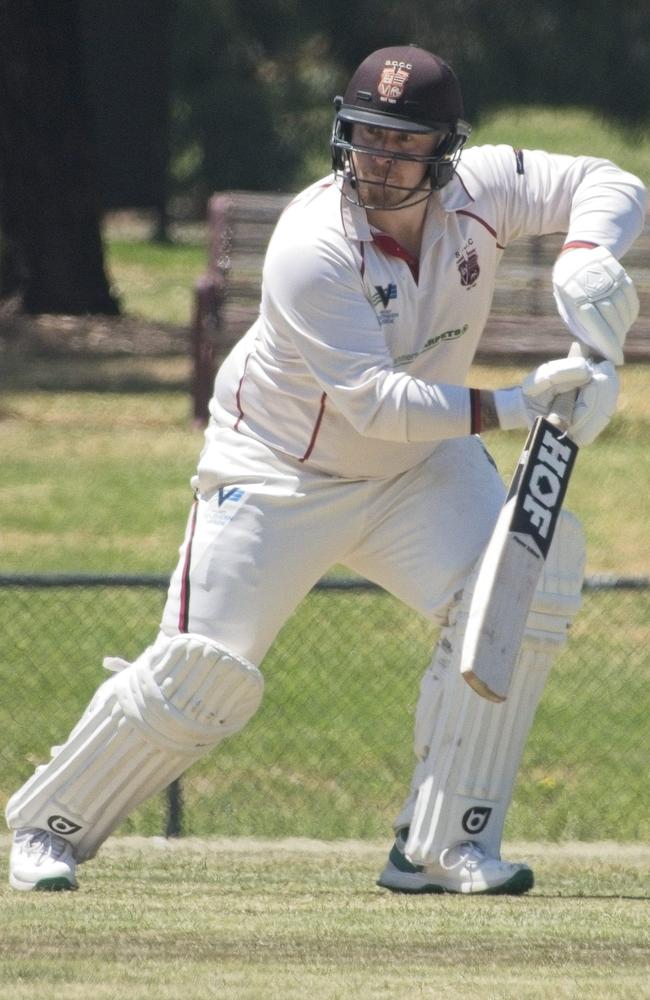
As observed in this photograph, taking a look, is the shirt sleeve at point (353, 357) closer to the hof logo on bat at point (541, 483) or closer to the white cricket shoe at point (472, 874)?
the hof logo on bat at point (541, 483)

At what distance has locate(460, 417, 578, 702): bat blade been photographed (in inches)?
178

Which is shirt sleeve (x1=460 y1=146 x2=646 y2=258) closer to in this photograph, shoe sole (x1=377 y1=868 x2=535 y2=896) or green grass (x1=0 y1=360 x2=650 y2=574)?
shoe sole (x1=377 y1=868 x2=535 y2=896)

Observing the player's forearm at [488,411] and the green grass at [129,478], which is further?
the green grass at [129,478]

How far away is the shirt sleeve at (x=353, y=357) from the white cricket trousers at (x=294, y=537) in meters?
0.29

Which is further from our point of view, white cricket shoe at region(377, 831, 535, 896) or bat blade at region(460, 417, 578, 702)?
white cricket shoe at region(377, 831, 535, 896)

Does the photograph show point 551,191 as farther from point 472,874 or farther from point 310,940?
point 310,940

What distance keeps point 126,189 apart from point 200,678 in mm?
19485

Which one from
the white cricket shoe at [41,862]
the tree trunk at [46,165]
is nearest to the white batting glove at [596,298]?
the white cricket shoe at [41,862]

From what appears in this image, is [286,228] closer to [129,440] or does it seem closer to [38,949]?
[38,949]

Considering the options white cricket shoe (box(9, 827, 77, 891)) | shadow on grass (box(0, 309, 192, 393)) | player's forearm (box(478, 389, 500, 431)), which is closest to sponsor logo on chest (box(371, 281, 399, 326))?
player's forearm (box(478, 389, 500, 431))

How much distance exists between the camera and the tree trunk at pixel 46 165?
14219 millimetres

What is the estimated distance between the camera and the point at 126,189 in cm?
2372

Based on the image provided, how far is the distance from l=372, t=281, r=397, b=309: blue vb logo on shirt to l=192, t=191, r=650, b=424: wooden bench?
6922 millimetres

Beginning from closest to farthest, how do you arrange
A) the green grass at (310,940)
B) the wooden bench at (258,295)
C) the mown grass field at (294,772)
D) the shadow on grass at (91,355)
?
the green grass at (310,940), the mown grass field at (294,772), the wooden bench at (258,295), the shadow on grass at (91,355)
